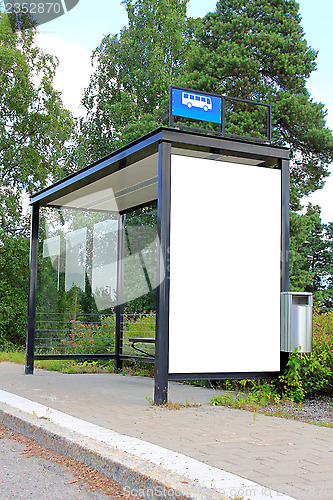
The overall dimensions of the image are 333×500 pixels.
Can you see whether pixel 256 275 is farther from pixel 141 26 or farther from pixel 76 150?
pixel 141 26

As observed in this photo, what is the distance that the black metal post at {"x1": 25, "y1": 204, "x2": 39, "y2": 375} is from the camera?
11.4m

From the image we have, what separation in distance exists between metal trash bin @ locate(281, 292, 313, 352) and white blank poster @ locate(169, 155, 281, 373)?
0.11 m

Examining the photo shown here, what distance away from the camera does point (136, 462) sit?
4371 millimetres

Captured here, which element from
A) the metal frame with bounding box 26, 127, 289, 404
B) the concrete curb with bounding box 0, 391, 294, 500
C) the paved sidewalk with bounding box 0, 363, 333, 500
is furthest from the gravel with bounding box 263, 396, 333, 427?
the concrete curb with bounding box 0, 391, 294, 500

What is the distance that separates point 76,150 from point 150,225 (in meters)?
22.4

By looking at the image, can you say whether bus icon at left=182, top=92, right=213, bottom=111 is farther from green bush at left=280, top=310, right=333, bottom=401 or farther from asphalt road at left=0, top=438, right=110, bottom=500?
asphalt road at left=0, top=438, right=110, bottom=500

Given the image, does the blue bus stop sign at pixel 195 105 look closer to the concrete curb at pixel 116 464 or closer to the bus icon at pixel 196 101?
the bus icon at pixel 196 101

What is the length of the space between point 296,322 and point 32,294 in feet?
18.7

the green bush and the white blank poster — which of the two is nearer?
the white blank poster

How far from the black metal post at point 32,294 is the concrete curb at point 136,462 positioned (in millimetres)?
4996

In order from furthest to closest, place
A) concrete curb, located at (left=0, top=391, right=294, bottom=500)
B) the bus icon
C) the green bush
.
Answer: the bus icon → the green bush → concrete curb, located at (left=0, top=391, right=294, bottom=500)

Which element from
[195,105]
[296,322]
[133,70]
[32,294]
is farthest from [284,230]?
[133,70]

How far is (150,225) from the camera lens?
11062mm

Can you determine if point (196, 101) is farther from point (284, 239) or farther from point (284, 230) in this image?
point (284, 239)
